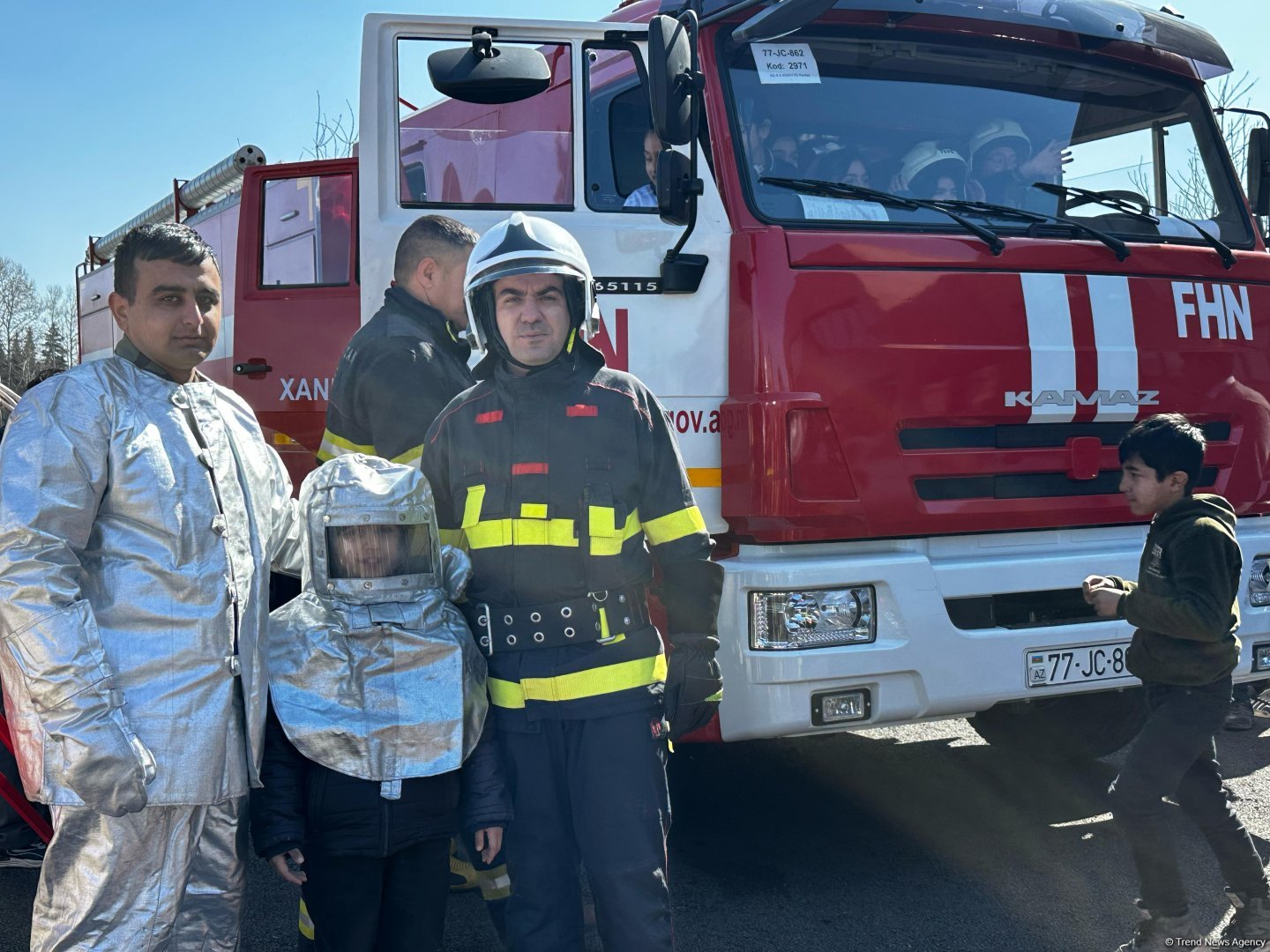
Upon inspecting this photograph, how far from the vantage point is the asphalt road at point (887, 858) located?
3383 millimetres

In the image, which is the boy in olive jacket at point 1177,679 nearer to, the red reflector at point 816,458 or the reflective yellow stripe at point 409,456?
the red reflector at point 816,458

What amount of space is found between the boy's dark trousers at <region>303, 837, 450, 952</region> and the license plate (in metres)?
1.95

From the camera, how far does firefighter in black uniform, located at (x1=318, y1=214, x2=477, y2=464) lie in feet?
10.4

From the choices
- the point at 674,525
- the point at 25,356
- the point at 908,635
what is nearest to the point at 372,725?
the point at 674,525

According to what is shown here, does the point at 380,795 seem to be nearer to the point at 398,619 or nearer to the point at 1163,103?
the point at 398,619

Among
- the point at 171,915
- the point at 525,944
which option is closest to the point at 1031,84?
the point at 525,944

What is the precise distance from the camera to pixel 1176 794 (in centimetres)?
318

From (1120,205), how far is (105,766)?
3561 mm

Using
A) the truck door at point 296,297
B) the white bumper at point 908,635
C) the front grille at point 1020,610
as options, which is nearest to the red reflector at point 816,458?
the white bumper at point 908,635

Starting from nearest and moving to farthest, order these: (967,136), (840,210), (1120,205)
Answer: (840,210), (967,136), (1120,205)

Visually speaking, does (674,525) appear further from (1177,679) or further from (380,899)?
(1177,679)

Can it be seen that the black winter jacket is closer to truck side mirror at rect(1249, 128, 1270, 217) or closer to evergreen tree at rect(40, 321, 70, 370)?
truck side mirror at rect(1249, 128, 1270, 217)

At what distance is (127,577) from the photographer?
2225mm

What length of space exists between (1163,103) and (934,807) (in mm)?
→ 2748
